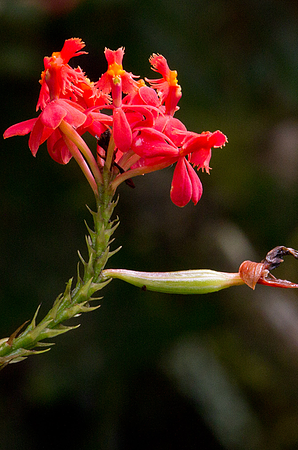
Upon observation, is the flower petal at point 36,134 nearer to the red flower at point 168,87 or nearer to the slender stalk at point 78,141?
the slender stalk at point 78,141

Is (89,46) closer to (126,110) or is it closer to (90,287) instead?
(126,110)

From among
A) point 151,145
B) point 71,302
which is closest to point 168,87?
point 151,145

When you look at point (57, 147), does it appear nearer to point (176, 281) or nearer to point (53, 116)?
point (53, 116)

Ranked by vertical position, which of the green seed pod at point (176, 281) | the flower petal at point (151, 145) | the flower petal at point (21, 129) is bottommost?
the green seed pod at point (176, 281)

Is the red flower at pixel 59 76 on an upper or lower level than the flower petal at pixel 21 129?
upper

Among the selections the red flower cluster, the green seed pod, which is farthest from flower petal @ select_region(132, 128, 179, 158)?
the green seed pod

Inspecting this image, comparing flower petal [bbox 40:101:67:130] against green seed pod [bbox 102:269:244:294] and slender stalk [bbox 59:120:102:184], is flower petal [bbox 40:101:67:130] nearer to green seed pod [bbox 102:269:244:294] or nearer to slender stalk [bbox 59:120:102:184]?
slender stalk [bbox 59:120:102:184]

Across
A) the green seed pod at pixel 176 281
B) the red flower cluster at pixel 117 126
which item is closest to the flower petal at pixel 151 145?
the red flower cluster at pixel 117 126

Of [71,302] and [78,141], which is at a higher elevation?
[78,141]
